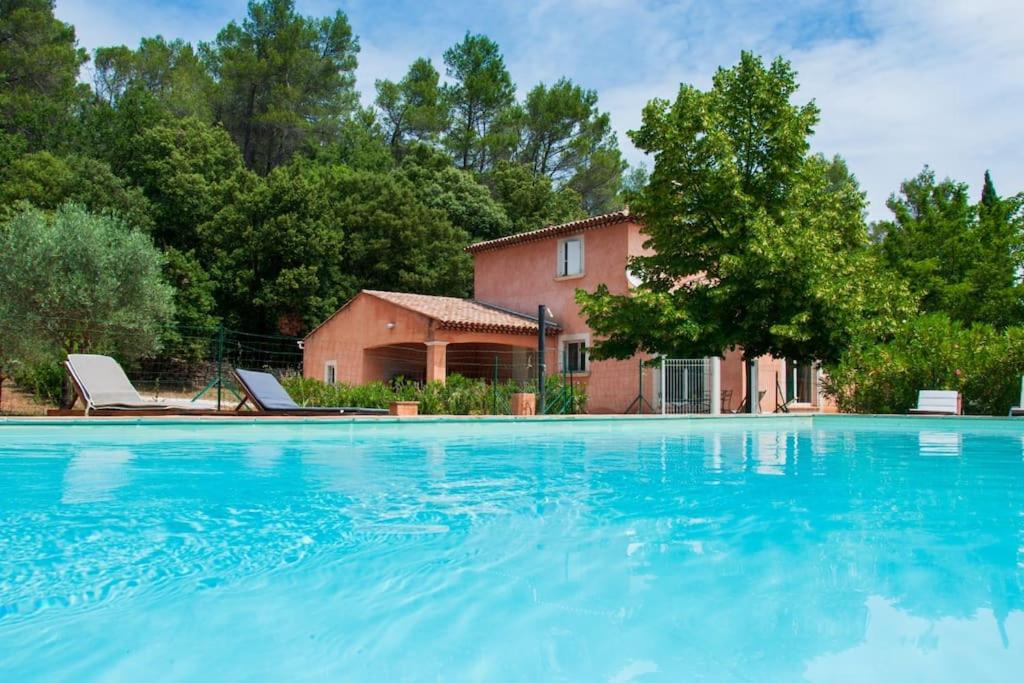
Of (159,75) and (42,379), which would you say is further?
(159,75)

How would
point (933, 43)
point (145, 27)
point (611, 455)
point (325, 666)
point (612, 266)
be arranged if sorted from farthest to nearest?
point (145, 27) < point (612, 266) < point (933, 43) < point (611, 455) < point (325, 666)

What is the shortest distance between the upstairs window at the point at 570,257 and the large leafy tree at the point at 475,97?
22379mm

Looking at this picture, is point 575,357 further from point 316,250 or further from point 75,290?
point 316,250

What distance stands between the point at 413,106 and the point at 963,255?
102ft

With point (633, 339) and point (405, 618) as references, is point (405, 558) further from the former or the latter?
point (633, 339)

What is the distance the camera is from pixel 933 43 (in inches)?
659

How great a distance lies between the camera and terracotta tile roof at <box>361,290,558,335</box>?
72.0ft

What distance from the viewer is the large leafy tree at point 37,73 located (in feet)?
124

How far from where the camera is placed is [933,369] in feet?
62.7

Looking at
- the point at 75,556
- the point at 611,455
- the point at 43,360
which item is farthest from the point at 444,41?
A: the point at 75,556

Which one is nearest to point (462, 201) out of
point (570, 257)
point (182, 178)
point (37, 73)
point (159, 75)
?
point (182, 178)

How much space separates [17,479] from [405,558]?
185 inches

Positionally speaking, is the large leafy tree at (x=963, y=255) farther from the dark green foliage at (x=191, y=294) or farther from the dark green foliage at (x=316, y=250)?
the dark green foliage at (x=191, y=294)

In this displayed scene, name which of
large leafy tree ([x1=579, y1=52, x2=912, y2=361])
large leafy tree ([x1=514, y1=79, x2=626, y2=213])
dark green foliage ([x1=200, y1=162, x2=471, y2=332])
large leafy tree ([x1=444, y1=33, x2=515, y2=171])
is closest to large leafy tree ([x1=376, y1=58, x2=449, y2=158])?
large leafy tree ([x1=444, y1=33, x2=515, y2=171])
